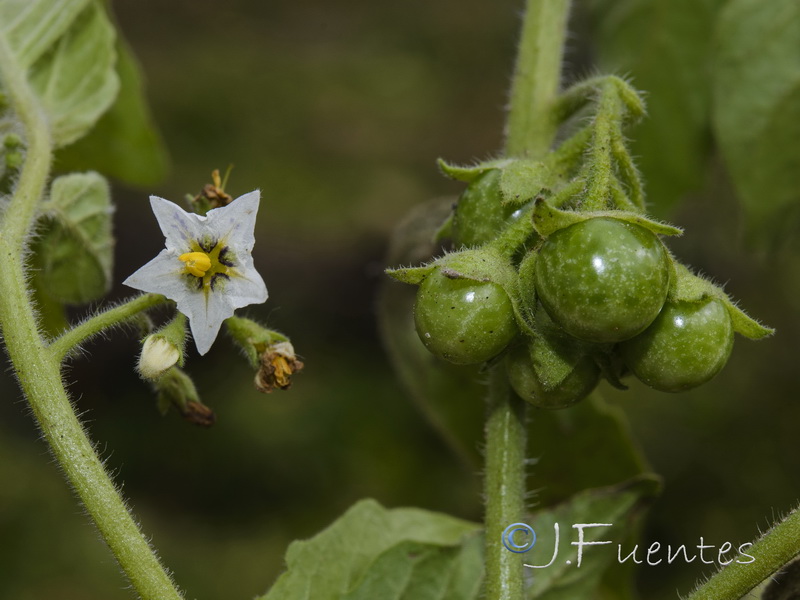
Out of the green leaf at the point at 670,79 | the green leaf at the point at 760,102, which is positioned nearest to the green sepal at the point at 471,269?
the green leaf at the point at 760,102

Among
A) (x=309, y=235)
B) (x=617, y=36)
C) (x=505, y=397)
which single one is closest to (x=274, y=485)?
(x=309, y=235)

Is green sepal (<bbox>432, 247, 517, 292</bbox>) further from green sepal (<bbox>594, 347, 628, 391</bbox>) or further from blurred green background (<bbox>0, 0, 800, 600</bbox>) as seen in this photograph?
blurred green background (<bbox>0, 0, 800, 600</bbox>)

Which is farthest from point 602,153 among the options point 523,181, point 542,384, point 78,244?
point 78,244

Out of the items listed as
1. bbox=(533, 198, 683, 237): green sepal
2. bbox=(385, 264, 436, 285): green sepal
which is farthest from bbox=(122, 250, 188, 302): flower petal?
bbox=(533, 198, 683, 237): green sepal

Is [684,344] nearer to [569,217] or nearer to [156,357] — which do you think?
[569,217]

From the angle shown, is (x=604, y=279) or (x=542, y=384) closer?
(x=604, y=279)

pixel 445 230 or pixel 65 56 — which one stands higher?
pixel 65 56

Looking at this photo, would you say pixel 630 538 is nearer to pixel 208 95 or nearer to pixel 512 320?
pixel 512 320
